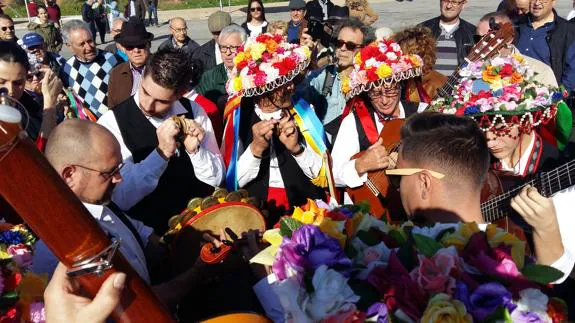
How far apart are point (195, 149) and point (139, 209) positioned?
590 millimetres

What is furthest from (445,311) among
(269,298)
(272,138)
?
(272,138)

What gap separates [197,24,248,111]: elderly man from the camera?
6.26m

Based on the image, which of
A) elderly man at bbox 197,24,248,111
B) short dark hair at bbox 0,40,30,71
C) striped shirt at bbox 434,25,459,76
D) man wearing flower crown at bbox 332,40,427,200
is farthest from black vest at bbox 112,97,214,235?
striped shirt at bbox 434,25,459,76

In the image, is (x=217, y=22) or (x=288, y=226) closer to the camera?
(x=288, y=226)

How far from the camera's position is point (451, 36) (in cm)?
662

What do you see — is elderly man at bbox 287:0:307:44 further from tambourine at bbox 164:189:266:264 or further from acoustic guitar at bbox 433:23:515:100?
tambourine at bbox 164:189:266:264

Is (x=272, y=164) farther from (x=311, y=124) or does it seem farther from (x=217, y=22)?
(x=217, y=22)

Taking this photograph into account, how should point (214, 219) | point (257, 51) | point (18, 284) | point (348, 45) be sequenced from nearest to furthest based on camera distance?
point (18, 284), point (214, 219), point (257, 51), point (348, 45)

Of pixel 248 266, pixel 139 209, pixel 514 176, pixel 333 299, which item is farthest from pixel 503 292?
pixel 139 209

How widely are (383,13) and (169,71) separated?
21.0 m

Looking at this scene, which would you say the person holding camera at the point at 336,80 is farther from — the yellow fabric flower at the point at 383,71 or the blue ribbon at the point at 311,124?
the yellow fabric flower at the point at 383,71

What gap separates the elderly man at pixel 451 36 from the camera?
648cm

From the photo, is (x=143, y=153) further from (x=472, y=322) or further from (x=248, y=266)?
(x=472, y=322)

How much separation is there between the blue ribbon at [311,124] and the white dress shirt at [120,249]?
6.40 ft
